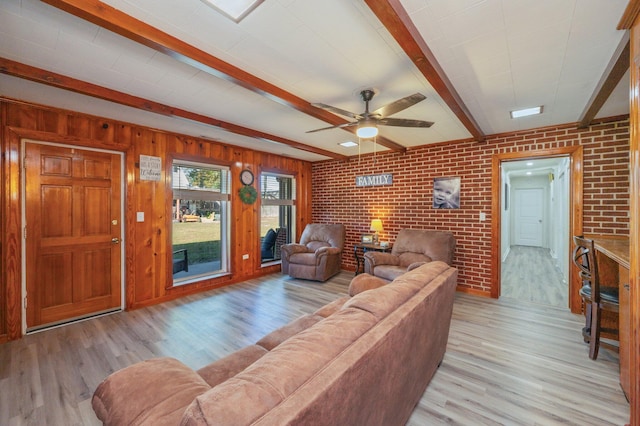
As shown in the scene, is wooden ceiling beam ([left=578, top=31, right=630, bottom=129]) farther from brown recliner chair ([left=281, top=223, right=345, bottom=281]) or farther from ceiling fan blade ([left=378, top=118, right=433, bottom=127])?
brown recliner chair ([left=281, top=223, right=345, bottom=281])

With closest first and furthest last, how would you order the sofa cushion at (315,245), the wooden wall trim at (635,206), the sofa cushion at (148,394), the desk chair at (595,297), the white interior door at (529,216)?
1. the sofa cushion at (148,394)
2. the wooden wall trim at (635,206)
3. the desk chair at (595,297)
4. the sofa cushion at (315,245)
5. the white interior door at (529,216)

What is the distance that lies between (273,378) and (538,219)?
10.7 metres

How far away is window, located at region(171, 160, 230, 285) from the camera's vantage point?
13.6 feet

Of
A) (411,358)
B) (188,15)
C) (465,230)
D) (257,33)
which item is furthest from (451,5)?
(465,230)

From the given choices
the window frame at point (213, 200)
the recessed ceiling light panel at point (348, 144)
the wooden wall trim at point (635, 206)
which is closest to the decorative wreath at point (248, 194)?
the window frame at point (213, 200)

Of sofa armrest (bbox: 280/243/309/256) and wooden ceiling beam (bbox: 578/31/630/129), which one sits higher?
wooden ceiling beam (bbox: 578/31/630/129)

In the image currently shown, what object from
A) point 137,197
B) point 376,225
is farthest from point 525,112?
point 137,197

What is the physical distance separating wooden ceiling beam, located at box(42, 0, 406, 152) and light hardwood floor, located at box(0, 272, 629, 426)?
95.5 inches

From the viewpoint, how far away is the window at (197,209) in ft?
13.6

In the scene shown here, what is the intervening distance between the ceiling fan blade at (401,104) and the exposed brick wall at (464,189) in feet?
8.25

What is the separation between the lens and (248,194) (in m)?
4.86

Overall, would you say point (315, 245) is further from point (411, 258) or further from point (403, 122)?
point (403, 122)

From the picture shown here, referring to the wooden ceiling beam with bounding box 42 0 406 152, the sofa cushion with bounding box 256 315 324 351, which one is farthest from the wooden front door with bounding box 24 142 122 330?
the sofa cushion with bounding box 256 315 324 351

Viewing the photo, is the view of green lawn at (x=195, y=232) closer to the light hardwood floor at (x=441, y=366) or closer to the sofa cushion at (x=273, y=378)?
the light hardwood floor at (x=441, y=366)
